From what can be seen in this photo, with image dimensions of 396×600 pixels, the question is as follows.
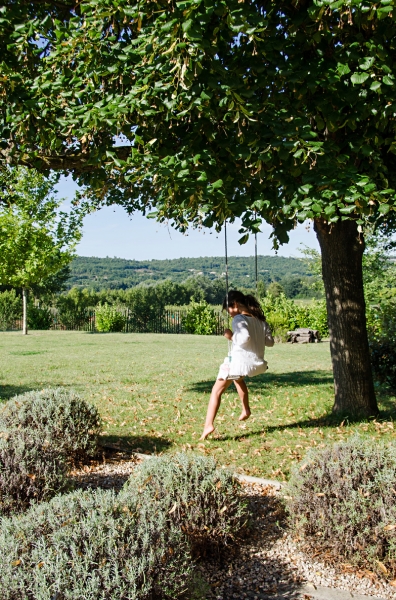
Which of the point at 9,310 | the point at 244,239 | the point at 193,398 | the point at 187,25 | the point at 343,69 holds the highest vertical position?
the point at 187,25

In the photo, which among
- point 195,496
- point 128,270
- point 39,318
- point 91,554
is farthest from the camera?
point 128,270

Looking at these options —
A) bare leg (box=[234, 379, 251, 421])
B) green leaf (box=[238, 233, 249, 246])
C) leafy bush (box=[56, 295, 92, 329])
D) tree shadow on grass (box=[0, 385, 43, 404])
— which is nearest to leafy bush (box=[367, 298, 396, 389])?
bare leg (box=[234, 379, 251, 421])

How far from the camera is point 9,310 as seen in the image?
30.0 meters

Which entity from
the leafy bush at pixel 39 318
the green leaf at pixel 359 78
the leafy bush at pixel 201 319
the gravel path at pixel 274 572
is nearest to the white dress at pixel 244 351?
the gravel path at pixel 274 572

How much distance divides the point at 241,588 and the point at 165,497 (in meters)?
0.71

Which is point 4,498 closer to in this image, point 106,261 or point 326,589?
point 326,589

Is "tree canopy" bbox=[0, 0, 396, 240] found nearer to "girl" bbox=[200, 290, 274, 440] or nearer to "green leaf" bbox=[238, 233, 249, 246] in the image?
"green leaf" bbox=[238, 233, 249, 246]

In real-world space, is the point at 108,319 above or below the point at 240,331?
below

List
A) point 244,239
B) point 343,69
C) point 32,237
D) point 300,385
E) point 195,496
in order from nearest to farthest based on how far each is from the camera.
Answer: point 195,496 → point 343,69 → point 244,239 → point 300,385 → point 32,237

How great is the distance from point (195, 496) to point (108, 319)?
1008 inches

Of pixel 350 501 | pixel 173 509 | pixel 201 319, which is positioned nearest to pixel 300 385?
pixel 350 501

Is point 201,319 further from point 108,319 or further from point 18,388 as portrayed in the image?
point 18,388

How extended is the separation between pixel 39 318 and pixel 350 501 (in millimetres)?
28279

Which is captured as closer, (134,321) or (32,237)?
(32,237)
